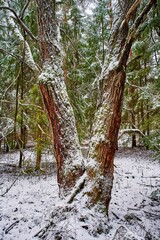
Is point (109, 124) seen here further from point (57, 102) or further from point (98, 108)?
point (57, 102)

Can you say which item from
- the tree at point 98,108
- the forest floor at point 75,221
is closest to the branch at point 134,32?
the tree at point 98,108

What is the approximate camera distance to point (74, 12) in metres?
7.42

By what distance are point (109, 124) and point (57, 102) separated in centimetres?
85

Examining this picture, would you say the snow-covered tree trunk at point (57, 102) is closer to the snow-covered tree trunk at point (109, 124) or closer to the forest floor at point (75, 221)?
the snow-covered tree trunk at point (109, 124)

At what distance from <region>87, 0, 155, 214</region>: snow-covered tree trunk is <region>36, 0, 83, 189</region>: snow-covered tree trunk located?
A: 302mm

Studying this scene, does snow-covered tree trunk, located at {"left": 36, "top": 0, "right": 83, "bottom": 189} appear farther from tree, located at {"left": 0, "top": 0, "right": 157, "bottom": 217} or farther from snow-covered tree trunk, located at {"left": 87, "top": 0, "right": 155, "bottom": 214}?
snow-covered tree trunk, located at {"left": 87, "top": 0, "right": 155, "bottom": 214}

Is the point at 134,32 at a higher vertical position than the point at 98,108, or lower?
higher

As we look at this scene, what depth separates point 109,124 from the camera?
2.73 metres

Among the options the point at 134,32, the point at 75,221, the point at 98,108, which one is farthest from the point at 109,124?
the point at 75,221

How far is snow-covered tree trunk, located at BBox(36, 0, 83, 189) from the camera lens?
286 centimetres

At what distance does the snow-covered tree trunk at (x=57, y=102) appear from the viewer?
9.39ft

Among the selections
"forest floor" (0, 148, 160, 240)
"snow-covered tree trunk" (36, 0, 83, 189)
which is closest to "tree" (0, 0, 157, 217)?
"snow-covered tree trunk" (36, 0, 83, 189)

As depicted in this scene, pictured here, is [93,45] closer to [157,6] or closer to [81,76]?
[81,76]

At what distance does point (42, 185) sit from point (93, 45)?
605cm
